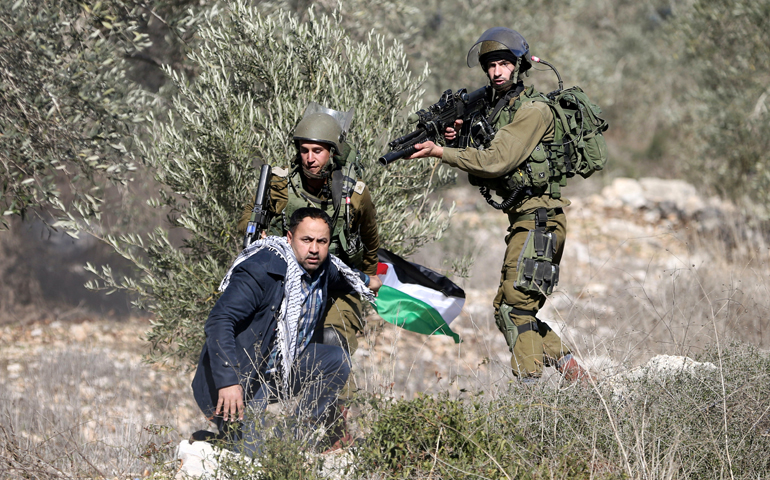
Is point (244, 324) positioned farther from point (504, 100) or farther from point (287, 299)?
point (504, 100)

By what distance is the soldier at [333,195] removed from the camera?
4.04 metres

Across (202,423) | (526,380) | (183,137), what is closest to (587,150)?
(526,380)

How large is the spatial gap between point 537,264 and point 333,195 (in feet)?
4.33

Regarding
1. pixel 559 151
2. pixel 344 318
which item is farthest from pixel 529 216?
pixel 344 318

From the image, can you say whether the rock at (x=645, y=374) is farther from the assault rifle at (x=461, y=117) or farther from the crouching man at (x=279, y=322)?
the assault rifle at (x=461, y=117)

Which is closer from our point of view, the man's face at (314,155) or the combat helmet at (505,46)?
the man's face at (314,155)

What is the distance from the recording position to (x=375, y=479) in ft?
10.0

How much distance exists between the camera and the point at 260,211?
13.3 feet

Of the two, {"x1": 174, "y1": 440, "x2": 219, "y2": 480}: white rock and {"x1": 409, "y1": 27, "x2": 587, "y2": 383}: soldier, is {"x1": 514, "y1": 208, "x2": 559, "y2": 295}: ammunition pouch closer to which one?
{"x1": 409, "y1": 27, "x2": 587, "y2": 383}: soldier

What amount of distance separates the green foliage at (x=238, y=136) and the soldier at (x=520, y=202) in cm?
75

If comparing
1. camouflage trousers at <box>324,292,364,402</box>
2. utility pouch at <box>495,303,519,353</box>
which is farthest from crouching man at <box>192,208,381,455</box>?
utility pouch at <box>495,303,519,353</box>

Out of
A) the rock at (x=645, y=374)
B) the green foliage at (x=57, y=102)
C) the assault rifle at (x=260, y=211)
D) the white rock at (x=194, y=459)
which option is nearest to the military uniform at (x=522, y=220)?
the rock at (x=645, y=374)

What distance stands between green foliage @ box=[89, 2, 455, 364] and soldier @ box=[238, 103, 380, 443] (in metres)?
0.41

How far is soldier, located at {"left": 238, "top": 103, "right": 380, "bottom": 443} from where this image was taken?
4035mm
